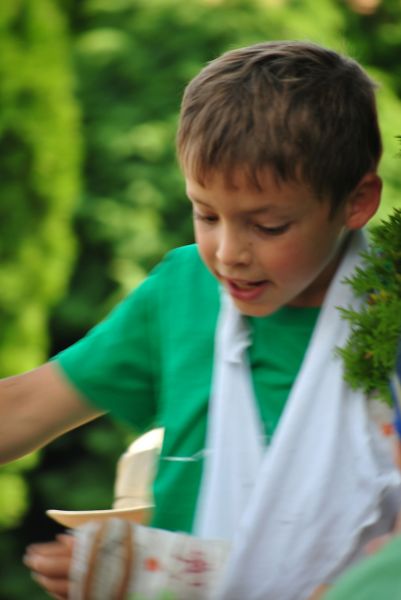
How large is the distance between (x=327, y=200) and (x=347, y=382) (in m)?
0.33

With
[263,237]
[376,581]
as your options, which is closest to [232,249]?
[263,237]

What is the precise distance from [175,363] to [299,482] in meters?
0.34

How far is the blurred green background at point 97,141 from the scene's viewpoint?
4.56 metres

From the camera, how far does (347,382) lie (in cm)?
210

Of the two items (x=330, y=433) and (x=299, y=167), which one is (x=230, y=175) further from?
(x=330, y=433)

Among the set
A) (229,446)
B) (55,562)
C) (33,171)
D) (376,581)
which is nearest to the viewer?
(376,581)

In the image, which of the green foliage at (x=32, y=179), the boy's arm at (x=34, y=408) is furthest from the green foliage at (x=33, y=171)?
the boy's arm at (x=34, y=408)

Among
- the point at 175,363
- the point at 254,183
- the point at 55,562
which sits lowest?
the point at 55,562

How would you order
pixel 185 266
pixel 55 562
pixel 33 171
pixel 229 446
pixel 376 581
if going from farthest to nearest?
pixel 33 171
pixel 185 266
pixel 229 446
pixel 55 562
pixel 376 581

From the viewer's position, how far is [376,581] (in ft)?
4.03

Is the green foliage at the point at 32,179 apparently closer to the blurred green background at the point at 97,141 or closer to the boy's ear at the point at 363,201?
the blurred green background at the point at 97,141

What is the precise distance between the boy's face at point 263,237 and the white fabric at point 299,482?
0.38 feet

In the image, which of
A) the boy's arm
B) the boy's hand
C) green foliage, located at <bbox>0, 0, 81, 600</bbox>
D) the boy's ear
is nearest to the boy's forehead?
the boy's ear

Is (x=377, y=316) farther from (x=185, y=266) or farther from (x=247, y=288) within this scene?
(x=185, y=266)
